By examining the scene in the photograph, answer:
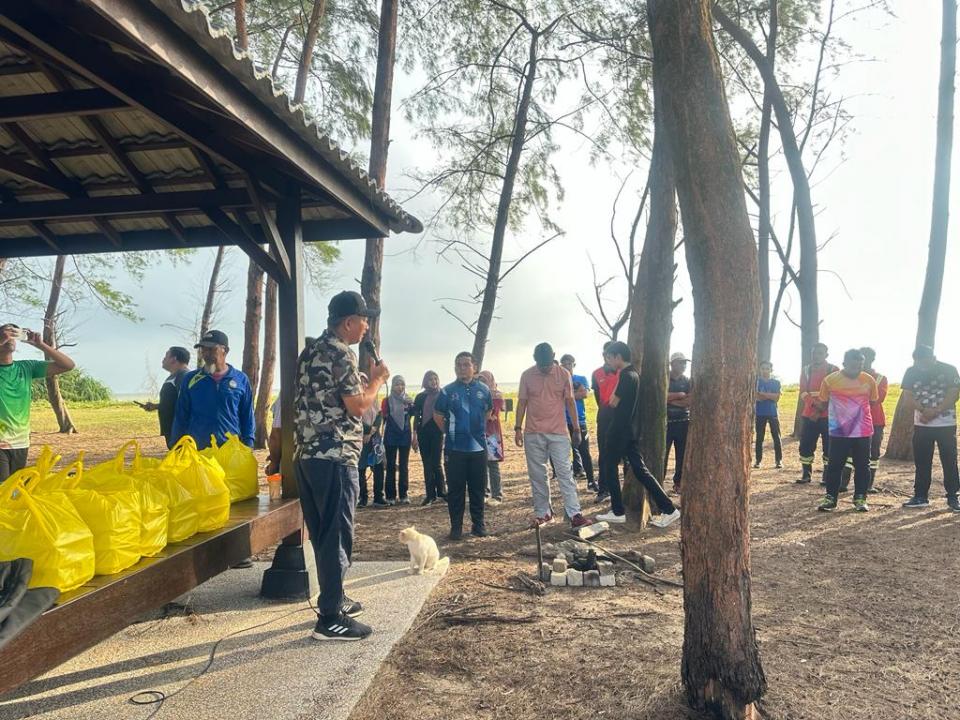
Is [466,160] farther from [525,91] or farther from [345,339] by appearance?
[345,339]

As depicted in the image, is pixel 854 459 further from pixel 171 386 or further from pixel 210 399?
pixel 171 386

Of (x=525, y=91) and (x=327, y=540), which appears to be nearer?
(x=327, y=540)

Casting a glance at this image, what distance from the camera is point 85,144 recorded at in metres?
4.73

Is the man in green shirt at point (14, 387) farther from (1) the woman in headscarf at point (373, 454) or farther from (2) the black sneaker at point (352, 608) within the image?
(1) the woman in headscarf at point (373, 454)

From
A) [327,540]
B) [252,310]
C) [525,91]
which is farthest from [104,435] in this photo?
[327,540]

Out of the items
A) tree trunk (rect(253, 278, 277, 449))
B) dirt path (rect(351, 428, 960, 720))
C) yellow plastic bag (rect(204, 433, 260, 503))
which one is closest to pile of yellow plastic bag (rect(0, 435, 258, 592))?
yellow plastic bag (rect(204, 433, 260, 503))

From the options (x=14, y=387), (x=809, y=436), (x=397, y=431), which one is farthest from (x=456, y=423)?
(x=809, y=436)

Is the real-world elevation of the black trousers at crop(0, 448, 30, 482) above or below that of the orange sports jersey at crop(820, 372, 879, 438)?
below

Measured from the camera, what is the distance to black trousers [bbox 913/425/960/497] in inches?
304

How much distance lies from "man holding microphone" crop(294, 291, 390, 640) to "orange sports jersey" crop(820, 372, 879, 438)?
6.11 m

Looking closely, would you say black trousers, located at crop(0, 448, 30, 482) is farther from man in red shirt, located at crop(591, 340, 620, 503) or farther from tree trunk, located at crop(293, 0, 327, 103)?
tree trunk, located at crop(293, 0, 327, 103)

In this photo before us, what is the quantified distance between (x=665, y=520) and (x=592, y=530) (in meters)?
1.10

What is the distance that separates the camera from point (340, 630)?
3.96 m

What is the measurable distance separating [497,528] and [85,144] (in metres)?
5.45
